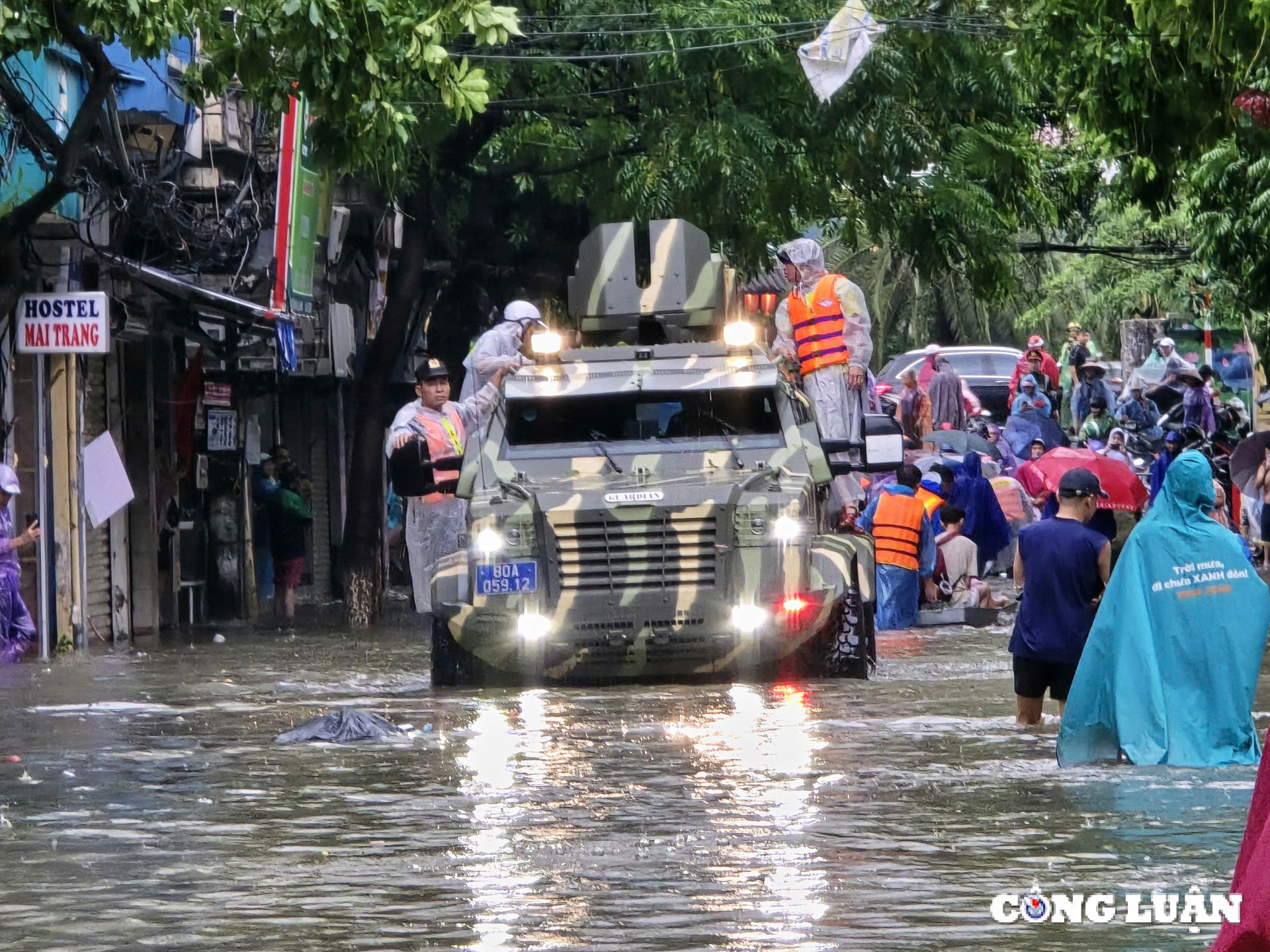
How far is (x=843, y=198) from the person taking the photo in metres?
24.0

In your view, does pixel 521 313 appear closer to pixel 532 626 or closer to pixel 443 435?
pixel 443 435

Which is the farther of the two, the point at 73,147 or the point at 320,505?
the point at 320,505

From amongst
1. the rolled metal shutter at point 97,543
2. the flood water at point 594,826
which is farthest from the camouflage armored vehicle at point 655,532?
the rolled metal shutter at point 97,543

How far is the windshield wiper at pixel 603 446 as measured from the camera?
14812 millimetres

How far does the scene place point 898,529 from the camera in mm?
20844

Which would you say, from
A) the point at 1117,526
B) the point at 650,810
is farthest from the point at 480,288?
the point at 650,810

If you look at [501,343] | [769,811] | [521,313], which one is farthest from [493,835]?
[521,313]

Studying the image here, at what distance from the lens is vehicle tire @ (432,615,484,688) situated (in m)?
15.1

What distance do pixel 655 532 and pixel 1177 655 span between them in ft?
14.4

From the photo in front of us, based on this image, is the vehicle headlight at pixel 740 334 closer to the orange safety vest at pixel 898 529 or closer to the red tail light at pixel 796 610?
the red tail light at pixel 796 610

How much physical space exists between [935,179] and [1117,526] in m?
7.72

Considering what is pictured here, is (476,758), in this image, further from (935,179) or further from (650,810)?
(935,179)

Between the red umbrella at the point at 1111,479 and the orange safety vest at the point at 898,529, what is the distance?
2.52 metres

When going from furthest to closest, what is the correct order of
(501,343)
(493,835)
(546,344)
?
(501,343) → (546,344) → (493,835)
